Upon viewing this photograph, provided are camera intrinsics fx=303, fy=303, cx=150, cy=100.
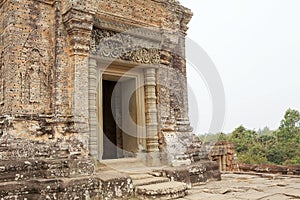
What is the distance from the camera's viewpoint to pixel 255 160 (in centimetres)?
2391

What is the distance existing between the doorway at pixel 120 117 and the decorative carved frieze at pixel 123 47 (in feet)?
2.20

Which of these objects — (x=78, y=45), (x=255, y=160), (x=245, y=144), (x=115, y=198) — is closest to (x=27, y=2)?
(x=78, y=45)

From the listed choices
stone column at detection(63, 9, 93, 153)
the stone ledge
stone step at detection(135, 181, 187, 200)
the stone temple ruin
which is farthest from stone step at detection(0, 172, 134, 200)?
the stone ledge

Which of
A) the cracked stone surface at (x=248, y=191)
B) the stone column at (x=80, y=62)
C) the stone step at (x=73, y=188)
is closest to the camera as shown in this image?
the stone step at (x=73, y=188)

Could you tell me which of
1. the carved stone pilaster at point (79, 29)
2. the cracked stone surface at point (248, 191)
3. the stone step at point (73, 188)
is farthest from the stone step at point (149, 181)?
the carved stone pilaster at point (79, 29)

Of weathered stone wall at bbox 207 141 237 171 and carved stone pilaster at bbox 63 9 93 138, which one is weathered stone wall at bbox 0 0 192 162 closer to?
carved stone pilaster at bbox 63 9 93 138

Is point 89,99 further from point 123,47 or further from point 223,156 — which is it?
point 223,156

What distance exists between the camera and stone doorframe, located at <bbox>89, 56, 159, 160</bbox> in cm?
643

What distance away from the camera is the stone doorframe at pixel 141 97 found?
643 centimetres

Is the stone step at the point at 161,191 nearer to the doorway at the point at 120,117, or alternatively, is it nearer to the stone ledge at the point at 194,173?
the stone ledge at the point at 194,173

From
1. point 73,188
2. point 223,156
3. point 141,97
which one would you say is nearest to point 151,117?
point 141,97

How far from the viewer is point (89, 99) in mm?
6082

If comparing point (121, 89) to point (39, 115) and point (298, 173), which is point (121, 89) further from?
point (298, 173)

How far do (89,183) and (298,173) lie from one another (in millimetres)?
6211
